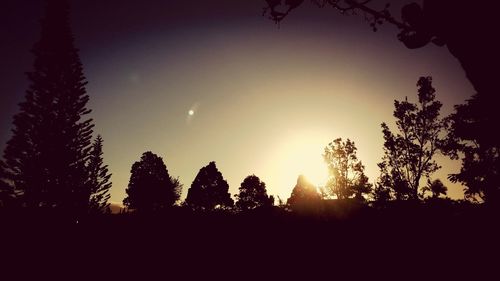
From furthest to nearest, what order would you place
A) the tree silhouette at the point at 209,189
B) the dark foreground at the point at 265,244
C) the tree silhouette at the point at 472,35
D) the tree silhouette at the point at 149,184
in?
1. the tree silhouette at the point at 209,189
2. the tree silhouette at the point at 149,184
3. the dark foreground at the point at 265,244
4. the tree silhouette at the point at 472,35

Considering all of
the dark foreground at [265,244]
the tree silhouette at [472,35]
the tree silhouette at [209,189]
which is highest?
the tree silhouette at [209,189]

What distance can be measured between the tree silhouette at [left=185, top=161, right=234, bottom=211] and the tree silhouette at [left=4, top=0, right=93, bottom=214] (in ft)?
75.4

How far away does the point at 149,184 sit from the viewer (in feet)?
141

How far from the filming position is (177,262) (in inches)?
312

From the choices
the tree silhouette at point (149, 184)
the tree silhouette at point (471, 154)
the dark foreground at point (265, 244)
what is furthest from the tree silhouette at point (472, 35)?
the tree silhouette at point (149, 184)

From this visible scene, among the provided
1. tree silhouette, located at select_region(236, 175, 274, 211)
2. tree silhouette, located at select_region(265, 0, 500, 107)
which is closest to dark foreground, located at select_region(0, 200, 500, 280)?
tree silhouette, located at select_region(265, 0, 500, 107)

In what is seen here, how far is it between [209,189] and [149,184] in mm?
9396

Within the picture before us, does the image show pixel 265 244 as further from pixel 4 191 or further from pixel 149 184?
pixel 149 184

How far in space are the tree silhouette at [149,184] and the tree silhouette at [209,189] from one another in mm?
3826

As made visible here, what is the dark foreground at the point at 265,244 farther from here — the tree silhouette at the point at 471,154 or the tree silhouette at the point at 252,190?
the tree silhouette at the point at 252,190

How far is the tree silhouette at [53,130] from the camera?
2178cm

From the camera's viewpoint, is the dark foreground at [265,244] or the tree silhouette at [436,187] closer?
the dark foreground at [265,244]

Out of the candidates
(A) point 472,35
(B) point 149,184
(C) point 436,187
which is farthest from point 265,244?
(B) point 149,184

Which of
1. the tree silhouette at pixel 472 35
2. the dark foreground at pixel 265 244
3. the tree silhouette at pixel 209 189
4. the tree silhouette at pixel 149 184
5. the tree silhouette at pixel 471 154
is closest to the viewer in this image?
the tree silhouette at pixel 472 35
